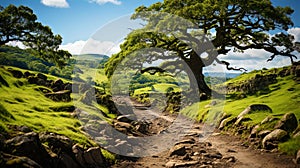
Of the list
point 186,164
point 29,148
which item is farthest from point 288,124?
point 29,148

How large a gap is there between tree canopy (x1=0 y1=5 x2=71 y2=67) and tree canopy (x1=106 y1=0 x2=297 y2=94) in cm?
1107

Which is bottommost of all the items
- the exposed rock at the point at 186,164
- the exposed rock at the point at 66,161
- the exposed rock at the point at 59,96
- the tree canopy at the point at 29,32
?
the exposed rock at the point at 186,164

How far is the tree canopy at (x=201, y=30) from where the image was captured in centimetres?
2994

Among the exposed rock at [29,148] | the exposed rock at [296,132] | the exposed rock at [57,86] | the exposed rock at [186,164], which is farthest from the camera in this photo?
the exposed rock at [57,86]

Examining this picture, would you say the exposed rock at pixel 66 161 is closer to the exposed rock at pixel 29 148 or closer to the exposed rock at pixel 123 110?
the exposed rock at pixel 29 148

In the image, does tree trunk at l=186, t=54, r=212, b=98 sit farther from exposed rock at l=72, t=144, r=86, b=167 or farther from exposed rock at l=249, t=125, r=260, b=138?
exposed rock at l=72, t=144, r=86, b=167

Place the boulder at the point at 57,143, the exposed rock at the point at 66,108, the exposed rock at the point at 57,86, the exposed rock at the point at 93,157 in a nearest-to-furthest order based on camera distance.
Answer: the boulder at the point at 57,143 < the exposed rock at the point at 93,157 < the exposed rock at the point at 66,108 < the exposed rock at the point at 57,86

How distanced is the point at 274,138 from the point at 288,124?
1.50m

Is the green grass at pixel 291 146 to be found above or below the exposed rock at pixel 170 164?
above


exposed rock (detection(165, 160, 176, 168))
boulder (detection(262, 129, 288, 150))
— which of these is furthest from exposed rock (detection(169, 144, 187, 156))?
boulder (detection(262, 129, 288, 150))

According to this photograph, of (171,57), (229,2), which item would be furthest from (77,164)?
(171,57)

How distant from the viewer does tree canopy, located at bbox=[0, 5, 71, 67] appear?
2150 cm

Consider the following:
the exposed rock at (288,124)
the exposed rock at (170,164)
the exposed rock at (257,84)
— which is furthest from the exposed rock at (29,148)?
the exposed rock at (257,84)

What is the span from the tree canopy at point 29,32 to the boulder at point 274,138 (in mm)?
20012
